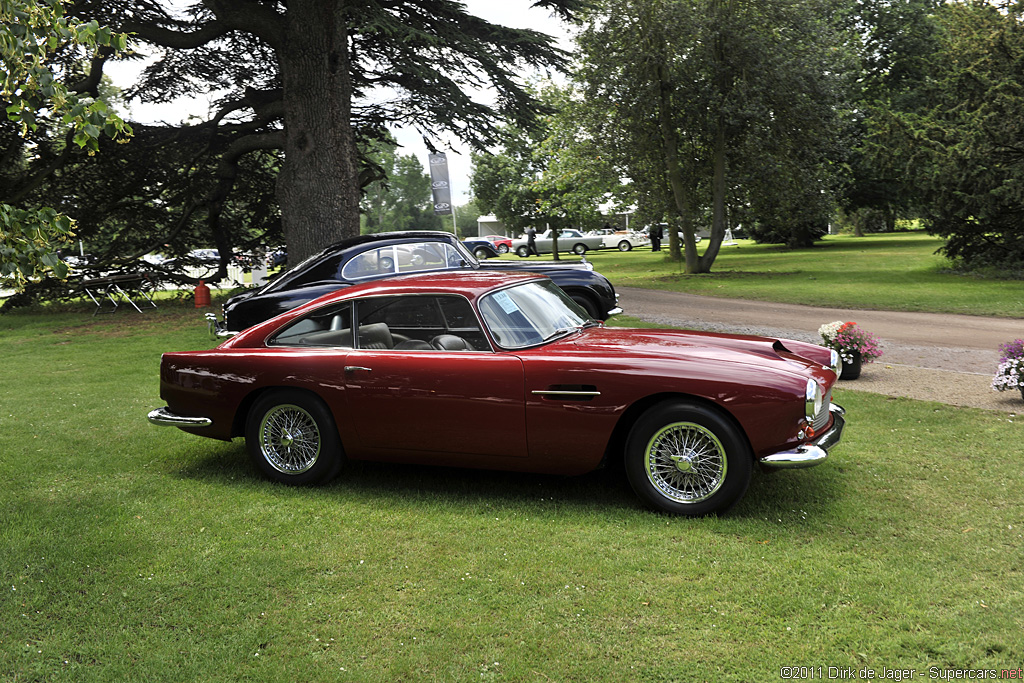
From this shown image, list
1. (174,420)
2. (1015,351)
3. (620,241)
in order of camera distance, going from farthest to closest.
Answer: (620,241)
(1015,351)
(174,420)

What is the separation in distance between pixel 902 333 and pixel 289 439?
1153 centimetres

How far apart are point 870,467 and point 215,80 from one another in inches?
749

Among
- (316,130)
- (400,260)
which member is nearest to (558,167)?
(316,130)

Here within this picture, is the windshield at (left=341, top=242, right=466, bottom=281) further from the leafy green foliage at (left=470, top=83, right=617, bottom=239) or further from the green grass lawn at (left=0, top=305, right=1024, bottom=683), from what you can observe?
the leafy green foliage at (left=470, top=83, right=617, bottom=239)

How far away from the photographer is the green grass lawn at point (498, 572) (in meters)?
3.37

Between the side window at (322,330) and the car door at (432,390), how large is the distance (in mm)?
134

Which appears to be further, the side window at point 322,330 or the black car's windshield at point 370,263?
the black car's windshield at point 370,263

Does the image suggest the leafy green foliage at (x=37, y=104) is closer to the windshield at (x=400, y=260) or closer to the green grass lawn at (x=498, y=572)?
the green grass lawn at (x=498, y=572)

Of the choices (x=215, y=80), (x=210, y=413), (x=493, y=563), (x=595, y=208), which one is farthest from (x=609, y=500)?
(x=595, y=208)

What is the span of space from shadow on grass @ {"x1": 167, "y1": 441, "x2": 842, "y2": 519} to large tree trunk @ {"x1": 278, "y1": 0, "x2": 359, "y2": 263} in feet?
30.2

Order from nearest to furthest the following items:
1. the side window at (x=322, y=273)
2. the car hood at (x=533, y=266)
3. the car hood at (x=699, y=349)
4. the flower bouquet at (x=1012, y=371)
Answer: the car hood at (x=699, y=349)
the flower bouquet at (x=1012, y=371)
the side window at (x=322, y=273)
the car hood at (x=533, y=266)

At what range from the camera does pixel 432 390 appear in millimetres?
5266

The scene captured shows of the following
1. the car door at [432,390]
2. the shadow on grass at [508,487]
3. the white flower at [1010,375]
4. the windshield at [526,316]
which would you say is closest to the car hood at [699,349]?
the windshield at [526,316]

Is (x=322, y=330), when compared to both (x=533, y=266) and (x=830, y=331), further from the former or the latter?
(x=830, y=331)
